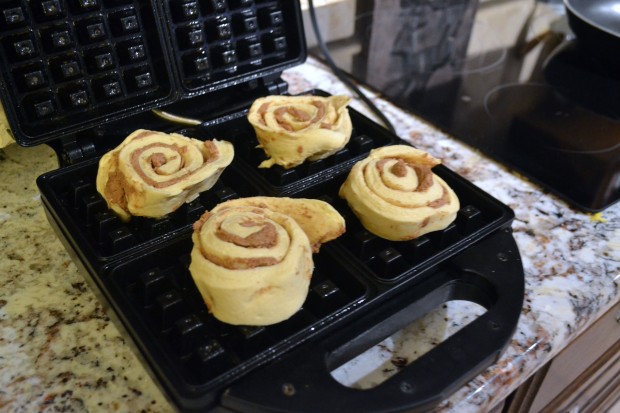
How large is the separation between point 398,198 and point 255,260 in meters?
0.22

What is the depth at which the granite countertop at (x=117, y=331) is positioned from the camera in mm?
664

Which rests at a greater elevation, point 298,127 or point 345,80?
point 298,127

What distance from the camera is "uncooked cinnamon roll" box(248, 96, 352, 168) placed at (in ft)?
2.82

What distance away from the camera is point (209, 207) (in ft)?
2.69

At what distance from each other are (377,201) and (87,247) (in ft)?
1.25

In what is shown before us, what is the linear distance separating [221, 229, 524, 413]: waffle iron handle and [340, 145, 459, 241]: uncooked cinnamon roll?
66 millimetres

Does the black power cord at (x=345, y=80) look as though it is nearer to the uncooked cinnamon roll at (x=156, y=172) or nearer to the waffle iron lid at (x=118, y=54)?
the waffle iron lid at (x=118, y=54)

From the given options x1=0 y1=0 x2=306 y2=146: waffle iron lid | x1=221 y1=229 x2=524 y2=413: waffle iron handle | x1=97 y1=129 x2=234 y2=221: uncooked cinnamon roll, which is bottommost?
x1=221 y1=229 x2=524 y2=413: waffle iron handle

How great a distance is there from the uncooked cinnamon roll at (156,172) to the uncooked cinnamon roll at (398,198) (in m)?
0.20

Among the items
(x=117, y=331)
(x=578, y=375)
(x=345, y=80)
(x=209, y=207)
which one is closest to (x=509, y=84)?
(x=345, y=80)

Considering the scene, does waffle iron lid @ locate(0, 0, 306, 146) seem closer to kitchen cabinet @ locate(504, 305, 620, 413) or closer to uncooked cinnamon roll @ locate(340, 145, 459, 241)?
uncooked cinnamon roll @ locate(340, 145, 459, 241)

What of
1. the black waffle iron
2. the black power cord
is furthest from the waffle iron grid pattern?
the black power cord

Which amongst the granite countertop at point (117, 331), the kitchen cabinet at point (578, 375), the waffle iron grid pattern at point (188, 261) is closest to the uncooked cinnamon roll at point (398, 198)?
the waffle iron grid pattern at point (188, 261)

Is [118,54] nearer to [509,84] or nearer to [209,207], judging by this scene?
[209,207]
